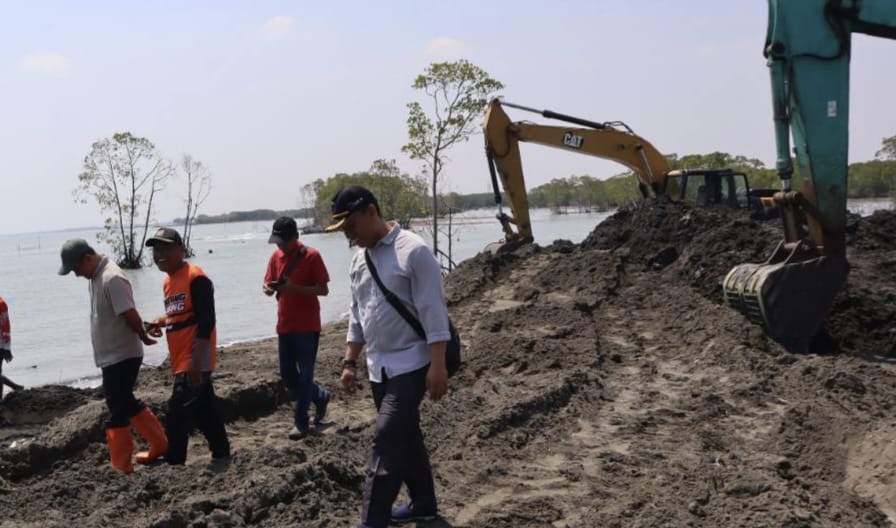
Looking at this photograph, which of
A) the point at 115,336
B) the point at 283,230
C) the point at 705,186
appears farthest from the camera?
the point at 705,186

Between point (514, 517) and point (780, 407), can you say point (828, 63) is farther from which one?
point (514, 517)

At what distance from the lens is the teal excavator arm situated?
8.56 metres

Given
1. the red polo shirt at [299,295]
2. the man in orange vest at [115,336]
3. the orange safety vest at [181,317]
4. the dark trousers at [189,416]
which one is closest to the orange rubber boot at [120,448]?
the man in orange vest at [115,336]

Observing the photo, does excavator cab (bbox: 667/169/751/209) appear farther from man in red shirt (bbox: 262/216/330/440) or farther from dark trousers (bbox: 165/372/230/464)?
dark trousers (bbox: 165/372/230/464)

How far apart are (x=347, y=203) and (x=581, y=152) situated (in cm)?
1500

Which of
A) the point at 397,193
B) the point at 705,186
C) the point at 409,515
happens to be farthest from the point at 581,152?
the point at 397,193

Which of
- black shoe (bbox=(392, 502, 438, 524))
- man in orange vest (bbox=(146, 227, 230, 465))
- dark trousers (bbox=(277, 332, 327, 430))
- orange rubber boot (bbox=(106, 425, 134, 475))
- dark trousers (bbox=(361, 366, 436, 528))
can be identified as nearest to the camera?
dark trousers (bbox=(361, 366, 436, 528))

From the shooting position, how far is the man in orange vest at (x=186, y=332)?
218 inches

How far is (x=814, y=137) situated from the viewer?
8.65 meters

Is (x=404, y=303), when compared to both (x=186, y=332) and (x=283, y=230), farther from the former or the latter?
(x=283, y=230)

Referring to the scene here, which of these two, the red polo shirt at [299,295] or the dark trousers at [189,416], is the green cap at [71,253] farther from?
the red polo shirt at [299,295]

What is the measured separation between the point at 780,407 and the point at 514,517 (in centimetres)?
311

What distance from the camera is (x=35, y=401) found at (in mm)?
9906

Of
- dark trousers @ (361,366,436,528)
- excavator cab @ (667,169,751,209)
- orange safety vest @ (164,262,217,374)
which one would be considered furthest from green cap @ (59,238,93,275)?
excavator cab @ (667,169,751,209)
